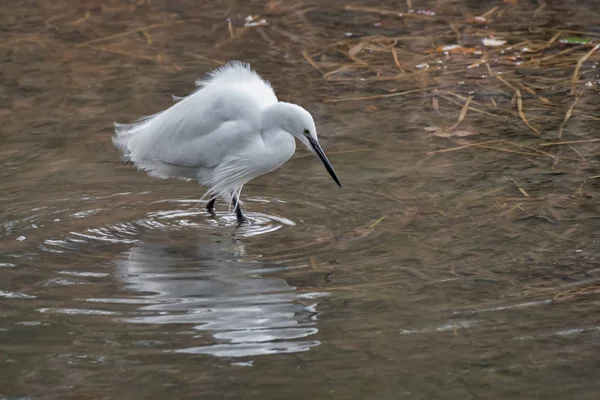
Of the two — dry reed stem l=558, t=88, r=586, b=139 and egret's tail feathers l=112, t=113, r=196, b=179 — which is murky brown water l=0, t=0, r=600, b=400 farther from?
egret's tail feathers l=112, t=113, r=196, b=179

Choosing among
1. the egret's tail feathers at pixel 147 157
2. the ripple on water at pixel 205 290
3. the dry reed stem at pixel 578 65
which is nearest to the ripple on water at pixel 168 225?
the ripple on water at pixel 205 290

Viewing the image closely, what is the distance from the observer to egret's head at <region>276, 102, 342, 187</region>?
5.14m

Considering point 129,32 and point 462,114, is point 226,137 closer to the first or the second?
point 462,114

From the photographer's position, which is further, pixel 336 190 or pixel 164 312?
pixel 336 190

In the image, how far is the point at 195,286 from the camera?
4.50m

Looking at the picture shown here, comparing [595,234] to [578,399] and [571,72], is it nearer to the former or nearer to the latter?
[578,399]

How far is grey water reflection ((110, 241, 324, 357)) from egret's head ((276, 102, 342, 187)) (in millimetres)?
613

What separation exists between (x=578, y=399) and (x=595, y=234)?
157 cm

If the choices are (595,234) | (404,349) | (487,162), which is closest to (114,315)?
(404,349)

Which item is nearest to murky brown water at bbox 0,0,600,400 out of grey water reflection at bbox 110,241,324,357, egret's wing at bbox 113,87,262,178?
grey water reflection at bbox 110,241,324,357

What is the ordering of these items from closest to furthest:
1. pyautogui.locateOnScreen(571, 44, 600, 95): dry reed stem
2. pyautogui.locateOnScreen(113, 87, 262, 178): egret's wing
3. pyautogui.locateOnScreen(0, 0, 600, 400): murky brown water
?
pyautogui.locateOnScreen(0, 0, 600, 400): murky brown water, pyautogui.locateOnScreen(113, 87, 262, 178): egret's wing, pyautogui.locateOnScreen(571, 44, 600, 95): dry reed stem

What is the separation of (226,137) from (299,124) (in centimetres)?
44

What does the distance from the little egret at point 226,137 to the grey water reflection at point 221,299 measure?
0.51 m

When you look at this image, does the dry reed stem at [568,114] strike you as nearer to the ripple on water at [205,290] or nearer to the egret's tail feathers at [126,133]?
the ripple on water at [205,290]
